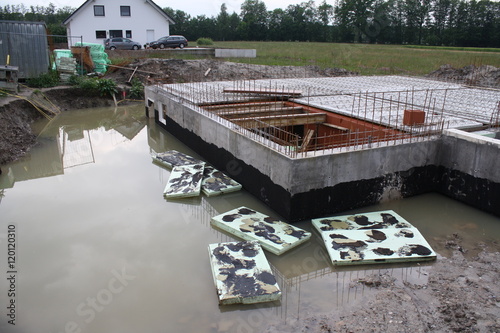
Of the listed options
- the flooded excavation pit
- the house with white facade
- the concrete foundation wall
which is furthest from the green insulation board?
the house with white facade

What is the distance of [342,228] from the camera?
770cm

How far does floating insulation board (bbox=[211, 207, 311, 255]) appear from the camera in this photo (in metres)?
7.22

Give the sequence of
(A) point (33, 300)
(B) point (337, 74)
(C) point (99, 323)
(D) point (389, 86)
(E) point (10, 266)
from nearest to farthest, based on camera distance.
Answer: (C) point (99, 323) → (A) point (33, 300) → (E) point (10, 266) → (D) point (389, 86) → (B) point (337, 74)

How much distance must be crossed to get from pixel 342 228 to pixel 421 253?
1.42 m

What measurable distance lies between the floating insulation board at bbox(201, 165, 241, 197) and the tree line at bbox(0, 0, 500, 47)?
41.0 metres

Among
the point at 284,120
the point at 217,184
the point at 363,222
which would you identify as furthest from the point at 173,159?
the point at 363,222

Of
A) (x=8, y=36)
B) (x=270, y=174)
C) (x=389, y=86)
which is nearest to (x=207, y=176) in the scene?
(x=270, y=174)

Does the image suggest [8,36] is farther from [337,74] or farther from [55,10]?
[55,10]

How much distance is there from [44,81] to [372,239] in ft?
60.4

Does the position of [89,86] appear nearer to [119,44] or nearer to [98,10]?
[119,44]

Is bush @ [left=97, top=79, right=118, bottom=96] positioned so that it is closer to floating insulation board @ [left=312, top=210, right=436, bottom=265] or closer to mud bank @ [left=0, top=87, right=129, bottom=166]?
mud bank @ [left=0, top=87, right=129, bottom=166]

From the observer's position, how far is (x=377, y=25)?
4644cm

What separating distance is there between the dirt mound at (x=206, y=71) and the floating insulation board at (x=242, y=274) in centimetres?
1758

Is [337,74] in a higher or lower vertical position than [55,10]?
lower
